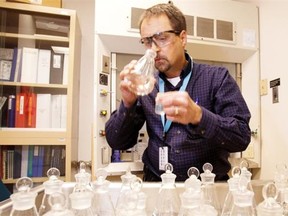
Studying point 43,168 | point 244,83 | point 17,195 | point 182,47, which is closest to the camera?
point 17,195

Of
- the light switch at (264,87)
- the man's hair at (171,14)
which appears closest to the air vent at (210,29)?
the light switch at (264,87)

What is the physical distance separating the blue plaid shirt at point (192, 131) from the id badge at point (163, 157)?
0.6 inches

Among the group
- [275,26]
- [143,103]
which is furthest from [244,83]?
[143,103]

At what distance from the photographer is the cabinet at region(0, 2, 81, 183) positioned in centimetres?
162

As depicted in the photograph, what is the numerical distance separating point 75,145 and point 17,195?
1.49 metres

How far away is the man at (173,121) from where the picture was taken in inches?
34.4

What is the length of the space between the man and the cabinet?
808mm

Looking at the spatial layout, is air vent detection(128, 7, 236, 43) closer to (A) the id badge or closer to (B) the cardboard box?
(B) the cardboard box

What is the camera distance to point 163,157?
0.93 meters

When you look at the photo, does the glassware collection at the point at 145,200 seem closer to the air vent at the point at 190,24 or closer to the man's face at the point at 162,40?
the man's face at the point at 162,40

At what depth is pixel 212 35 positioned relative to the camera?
179 centimetres

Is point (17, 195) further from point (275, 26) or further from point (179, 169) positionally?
point (275, 26)

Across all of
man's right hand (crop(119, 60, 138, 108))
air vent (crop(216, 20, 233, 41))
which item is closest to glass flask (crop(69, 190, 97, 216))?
man's right hand (crop(119, 60, 138, 108))

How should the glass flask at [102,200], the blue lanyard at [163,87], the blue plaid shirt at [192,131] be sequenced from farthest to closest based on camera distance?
the blue lanyard at [163,87] < the blue plaid shirt at [192,131] < the glass flask at [102,200]
